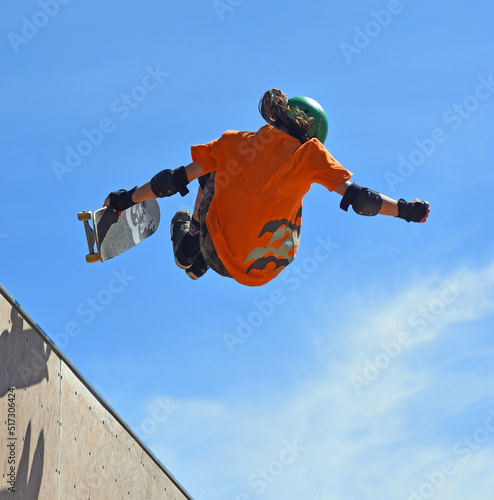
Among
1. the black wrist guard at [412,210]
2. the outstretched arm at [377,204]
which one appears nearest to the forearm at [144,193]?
the outstretched arm at [377,204]

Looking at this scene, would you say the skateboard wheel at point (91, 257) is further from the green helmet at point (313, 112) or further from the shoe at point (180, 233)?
the green helmet at point (313, 112)

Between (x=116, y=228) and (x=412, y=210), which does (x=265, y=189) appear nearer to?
(x=412, y=210)

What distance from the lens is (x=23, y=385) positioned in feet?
17.6

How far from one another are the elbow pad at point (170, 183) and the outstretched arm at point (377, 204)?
119cm

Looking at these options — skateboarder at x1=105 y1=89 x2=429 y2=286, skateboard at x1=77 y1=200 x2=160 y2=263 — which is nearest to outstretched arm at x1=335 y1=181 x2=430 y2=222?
skateboarder at x1=105 y1=89 x2=429 y2=286

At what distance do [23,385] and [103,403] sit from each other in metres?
1.56

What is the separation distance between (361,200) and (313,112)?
848mm

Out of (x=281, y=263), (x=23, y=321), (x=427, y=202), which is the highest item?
(x=23, y=321)

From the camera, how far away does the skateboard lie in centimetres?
606

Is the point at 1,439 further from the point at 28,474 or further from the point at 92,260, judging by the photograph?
the point at 92,260

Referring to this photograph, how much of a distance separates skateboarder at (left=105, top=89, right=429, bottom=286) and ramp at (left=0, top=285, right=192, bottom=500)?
133 centimetres

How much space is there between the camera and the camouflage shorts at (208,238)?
19.1 feet

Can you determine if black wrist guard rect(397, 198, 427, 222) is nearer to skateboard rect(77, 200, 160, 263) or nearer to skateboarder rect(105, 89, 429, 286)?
skateboarder rect(105, 89, 429, 286)

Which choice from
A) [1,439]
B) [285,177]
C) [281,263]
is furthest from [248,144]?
[1,439]
